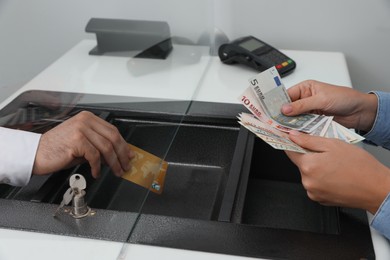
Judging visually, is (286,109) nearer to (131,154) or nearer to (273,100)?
(273,100)

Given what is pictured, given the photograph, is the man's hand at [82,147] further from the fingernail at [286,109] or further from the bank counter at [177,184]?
the fingernail at [286,109]

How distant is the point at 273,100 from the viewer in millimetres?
1101

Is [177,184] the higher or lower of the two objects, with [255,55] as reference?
lower

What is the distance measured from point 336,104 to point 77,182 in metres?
0.64

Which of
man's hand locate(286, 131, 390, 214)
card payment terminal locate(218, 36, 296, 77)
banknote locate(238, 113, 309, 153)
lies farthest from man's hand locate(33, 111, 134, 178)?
card payment terminal locate(218, 36, 296, 77)

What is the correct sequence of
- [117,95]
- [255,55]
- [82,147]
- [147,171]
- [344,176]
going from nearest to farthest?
[344,176]
[82,147]
[147,171]
[117,95]
[255,55]

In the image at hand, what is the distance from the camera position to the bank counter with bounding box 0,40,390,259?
0.81 metres

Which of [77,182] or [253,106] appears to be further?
[253,106]

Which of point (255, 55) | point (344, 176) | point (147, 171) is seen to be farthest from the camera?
point (255, 55)

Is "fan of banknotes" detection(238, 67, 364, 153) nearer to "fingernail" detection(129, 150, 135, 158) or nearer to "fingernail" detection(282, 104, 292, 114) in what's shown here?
"fingernail" detection(282, 104, 292, 114)

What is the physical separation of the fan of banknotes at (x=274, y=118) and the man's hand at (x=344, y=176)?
10 centimetres

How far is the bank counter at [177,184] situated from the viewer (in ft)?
2.67

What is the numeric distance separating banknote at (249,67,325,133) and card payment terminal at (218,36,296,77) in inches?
12.1

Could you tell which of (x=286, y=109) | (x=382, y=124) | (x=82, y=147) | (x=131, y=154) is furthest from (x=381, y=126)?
(x=82, y=147)
